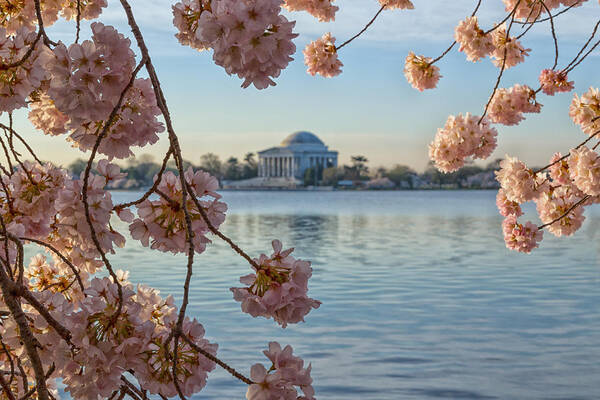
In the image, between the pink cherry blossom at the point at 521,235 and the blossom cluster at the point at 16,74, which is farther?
the pink cherry blossom at the point at 521,235

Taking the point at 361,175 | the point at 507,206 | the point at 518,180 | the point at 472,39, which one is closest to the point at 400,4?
the point at 472,39

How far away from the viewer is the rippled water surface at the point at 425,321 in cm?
595

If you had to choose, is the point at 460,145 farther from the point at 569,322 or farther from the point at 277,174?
the point at 277,174

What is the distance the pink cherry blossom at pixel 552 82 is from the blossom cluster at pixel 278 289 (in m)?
3.22

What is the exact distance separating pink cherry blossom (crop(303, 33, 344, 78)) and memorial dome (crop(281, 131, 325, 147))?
8362 centimetres

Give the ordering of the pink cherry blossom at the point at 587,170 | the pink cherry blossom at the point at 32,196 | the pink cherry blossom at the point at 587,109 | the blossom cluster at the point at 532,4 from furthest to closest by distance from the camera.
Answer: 1. the blossom cluster at the point at 532,4
2. the pink cherry blossom at the point at 587,109
3. the pink cherry blossom at the point at 587,170
4. the pink cherry blossom at the point at 32,196

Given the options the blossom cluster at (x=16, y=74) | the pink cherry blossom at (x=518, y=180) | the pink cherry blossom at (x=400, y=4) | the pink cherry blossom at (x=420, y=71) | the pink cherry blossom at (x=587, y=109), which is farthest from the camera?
the pink cherry blossom at (x=420, y=71)

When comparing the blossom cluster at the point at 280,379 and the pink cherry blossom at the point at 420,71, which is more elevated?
the pink cherry blossom at the point at 420,71

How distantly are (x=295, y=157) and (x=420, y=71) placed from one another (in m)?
81.1

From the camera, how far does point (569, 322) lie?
316 inches

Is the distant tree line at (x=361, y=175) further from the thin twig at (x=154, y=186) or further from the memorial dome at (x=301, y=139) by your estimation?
the thin twig at (x=154, y=186)

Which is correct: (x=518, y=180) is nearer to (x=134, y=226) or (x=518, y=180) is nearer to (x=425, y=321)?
(x=134, y=226)

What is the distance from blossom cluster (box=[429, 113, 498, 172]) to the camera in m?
3.92

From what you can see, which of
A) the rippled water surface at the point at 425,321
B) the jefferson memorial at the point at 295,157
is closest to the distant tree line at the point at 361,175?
the jefferson memorial at the point at 295,157
